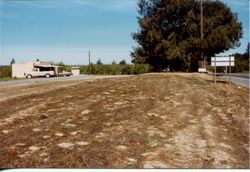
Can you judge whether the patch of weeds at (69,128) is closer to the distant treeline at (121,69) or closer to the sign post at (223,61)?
the sign post at (223,61)

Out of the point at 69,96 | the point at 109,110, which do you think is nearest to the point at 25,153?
the point at 109,110

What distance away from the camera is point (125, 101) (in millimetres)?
9156

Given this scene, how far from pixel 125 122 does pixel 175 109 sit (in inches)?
69.6

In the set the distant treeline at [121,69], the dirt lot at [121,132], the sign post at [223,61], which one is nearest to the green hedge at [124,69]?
the distant treeline at [121,69]

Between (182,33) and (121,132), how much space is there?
28.1m

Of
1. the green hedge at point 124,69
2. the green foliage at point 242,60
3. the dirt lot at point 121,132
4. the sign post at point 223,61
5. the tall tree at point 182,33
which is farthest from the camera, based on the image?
the green hedge at point 124,69

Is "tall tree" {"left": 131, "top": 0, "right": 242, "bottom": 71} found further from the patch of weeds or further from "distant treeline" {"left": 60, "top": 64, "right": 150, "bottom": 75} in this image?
the patch of weeds

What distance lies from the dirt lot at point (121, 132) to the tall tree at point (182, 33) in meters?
24.0

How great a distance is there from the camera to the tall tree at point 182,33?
33250mm

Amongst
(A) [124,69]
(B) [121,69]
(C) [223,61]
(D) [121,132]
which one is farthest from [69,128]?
(A) [124,69]

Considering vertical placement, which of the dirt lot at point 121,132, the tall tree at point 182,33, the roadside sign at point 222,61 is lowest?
the dirt lot at point 121,132

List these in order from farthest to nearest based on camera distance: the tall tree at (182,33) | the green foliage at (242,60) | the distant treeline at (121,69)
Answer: the distant treeline at (121,69) < the tall tree at (182,33) < the green foliage at (242,60)

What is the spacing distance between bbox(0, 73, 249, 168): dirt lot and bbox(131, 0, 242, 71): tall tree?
24.0 m

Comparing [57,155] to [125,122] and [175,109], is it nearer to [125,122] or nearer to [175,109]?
[125,122]
